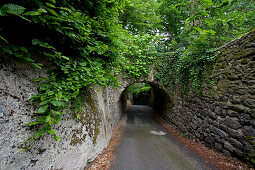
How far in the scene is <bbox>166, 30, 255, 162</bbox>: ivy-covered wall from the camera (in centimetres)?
234

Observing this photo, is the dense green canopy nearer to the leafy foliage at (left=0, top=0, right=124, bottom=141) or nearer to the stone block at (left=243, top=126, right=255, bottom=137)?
the leafy foliage at (left=0, top=0, right=124, bottom=141)

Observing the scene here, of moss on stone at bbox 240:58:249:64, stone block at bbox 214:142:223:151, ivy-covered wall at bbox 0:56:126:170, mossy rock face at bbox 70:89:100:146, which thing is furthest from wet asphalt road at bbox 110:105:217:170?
moss on stone at bbox 240:58:249:64

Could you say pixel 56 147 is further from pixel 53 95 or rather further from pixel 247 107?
pixel 247 107

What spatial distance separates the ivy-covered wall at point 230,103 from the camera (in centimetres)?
234

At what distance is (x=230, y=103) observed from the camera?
2.71 metres

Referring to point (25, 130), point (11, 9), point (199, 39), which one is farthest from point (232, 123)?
point (11, 9)

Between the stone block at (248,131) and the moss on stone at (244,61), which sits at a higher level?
the moss on stone at (244,61)

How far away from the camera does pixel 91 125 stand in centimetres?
258

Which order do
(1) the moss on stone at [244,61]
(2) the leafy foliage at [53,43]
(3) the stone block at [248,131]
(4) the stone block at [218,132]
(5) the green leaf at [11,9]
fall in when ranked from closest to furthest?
1. (5) the green leaf at [11,9]
2. (2) the leafy foliage at [53,43]
3. (3) the stone block at [248,131]
4. (1) the moss on stone at [244,61]
5. (4) the stone block at [218,132]

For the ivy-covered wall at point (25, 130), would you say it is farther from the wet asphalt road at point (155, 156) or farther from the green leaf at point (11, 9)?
the wet asphalt road at point (155, 156)

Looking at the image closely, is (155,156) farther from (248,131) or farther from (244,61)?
(244,61)

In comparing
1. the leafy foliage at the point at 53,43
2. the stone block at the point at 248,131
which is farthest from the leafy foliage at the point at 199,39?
the leafy foliage at the point at 53,43

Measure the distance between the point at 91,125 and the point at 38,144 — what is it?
4.07 ft

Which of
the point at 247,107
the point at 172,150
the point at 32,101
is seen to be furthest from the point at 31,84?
the point at 247,107
